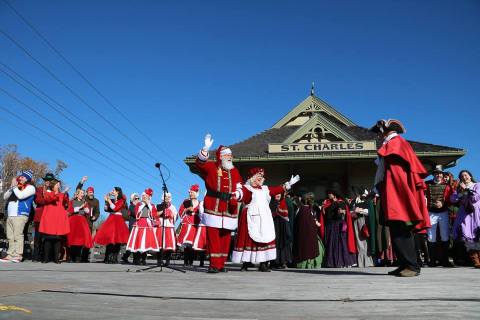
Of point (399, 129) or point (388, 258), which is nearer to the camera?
point (399, 129)

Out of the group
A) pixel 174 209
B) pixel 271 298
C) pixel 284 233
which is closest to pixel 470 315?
pixel 271 298

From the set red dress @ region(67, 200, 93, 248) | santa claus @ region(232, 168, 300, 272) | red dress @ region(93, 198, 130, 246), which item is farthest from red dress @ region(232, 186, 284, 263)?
red dress @ region(67, 200, 93, 248)

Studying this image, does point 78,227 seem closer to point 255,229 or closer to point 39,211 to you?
point 39,211

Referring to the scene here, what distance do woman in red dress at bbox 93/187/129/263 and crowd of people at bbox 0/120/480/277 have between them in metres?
0.02

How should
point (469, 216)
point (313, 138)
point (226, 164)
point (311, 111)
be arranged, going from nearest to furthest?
point (226, 164), point (469, 216), point (313, 138), point (311, 111)

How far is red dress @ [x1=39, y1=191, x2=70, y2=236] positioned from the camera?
9.60m

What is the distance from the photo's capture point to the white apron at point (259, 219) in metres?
7.66

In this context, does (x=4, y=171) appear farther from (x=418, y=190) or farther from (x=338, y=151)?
(x=418, y=190)

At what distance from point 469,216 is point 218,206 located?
15.0 ft

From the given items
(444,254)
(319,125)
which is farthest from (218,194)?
(319,125)

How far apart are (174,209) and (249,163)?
8264mm

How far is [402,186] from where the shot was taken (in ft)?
18.2

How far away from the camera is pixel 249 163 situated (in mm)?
18594

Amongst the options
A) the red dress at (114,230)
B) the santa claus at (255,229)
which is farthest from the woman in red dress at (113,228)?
the santa claus at (255,229)
